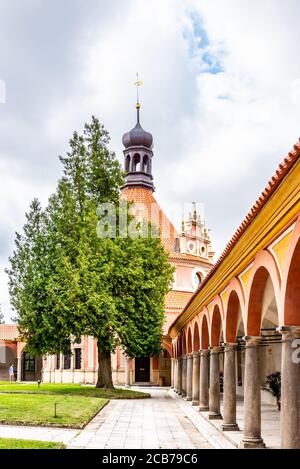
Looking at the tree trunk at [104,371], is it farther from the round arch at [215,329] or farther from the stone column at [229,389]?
the stone column at [229,389]

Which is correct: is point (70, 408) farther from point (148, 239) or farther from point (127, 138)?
point (127, 138)

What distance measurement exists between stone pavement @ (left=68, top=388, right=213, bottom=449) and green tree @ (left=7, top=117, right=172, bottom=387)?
21.3ft

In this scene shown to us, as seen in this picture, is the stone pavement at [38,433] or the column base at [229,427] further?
the column base at [229,427]

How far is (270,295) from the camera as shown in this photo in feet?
45.6

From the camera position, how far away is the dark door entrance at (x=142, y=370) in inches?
1795

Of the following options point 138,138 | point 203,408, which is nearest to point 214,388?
point 203,408

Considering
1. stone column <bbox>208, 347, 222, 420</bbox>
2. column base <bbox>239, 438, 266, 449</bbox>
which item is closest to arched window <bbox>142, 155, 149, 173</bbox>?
stone column <bbox>208, 347, 222, 420</bbox>

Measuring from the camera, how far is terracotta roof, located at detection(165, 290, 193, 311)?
48034 mm

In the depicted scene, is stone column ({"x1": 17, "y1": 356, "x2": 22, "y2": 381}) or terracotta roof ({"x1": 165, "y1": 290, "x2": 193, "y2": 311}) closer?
terracotta roof ({"x1": 165, "y1": 290, "x2": 193, "y2": 311})

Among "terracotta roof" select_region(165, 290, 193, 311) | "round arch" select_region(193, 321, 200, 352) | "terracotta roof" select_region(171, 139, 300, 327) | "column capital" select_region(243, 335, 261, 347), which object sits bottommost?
"round arch" select_region(193, 321, 200, 352)

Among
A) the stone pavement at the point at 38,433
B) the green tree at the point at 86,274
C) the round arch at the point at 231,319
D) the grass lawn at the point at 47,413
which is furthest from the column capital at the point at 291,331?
the green tree at the point at 86,274

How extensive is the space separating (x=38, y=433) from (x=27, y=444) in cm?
248

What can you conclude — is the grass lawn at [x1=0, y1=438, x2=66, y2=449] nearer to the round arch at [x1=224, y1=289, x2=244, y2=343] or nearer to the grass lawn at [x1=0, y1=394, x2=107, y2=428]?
the grass lawn at [x1=0, y1=394, x2=107, y2=428]

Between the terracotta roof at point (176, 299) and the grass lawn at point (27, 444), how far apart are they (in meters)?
36.0
